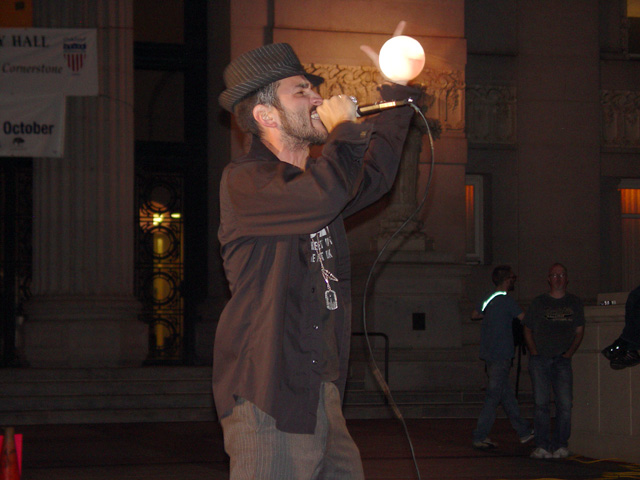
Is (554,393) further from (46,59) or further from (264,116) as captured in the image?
(46,59)

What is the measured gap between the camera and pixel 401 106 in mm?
3754

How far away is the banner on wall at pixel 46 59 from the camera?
16531 millimetres

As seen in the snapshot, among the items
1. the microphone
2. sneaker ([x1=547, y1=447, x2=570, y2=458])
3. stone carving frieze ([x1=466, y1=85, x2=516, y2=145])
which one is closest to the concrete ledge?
sneaker ([x1=547, y1=447, x2=570, y2=458])

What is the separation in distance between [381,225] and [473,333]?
9.00 feet

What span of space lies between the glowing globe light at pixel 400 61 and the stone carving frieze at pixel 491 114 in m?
16.5

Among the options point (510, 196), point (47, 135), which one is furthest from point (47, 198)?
point (510, 196)

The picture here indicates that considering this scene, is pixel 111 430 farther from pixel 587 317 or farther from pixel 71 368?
pixel 587 317

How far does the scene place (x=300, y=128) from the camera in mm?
3693

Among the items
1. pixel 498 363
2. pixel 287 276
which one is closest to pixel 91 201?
pixel 498 363

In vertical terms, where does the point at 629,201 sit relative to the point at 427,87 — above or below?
below

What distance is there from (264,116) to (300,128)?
0.16 metres

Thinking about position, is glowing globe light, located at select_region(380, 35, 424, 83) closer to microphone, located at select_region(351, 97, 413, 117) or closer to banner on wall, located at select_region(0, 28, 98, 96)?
microphone, located at select_region(351, 97, 413, 117)

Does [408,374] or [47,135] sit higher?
[47,135]

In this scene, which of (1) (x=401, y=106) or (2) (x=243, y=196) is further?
(1) (x=401, y=106)
